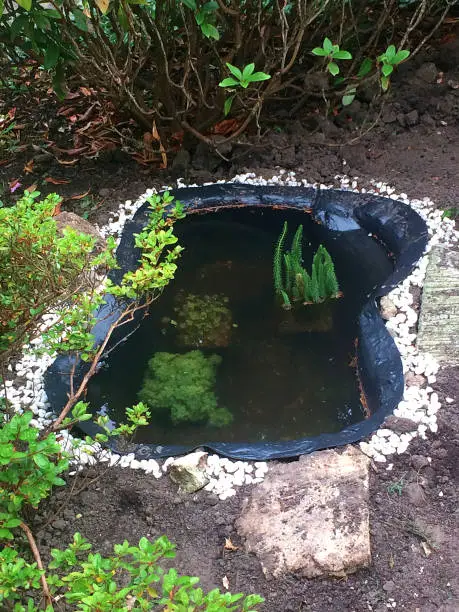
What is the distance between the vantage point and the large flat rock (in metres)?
1.82

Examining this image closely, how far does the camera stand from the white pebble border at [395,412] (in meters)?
2.10

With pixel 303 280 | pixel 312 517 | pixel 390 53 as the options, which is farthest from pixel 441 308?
pixel 390 53

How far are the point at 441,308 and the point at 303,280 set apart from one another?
0.60 meters

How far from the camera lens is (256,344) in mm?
2701

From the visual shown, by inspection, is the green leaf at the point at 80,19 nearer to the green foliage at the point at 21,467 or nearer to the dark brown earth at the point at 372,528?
the dark brown earth at the point at 372,528

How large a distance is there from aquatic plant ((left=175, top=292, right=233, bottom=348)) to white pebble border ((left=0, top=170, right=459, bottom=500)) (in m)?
0.59

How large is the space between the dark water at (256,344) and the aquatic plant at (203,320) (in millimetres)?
35

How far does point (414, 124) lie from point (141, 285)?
249cm

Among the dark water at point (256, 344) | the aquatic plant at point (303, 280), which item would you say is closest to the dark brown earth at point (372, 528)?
the dark water at point (256, 344)

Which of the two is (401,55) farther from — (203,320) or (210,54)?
(203,320)

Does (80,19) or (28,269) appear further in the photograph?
(80,19)

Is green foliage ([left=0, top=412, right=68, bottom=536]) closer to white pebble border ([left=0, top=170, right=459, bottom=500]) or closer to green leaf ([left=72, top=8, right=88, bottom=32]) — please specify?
white pebble border ([left=0, top=170, right=459, bottom=500])

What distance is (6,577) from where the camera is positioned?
3.67ft

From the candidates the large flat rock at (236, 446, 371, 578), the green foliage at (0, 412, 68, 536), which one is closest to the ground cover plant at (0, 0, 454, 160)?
the large flat rock at (236, 446, 371, 578)
